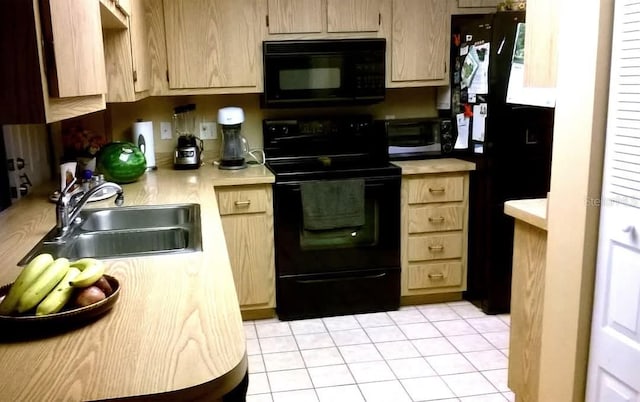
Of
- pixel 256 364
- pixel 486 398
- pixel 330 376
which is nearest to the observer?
pixel 486 398

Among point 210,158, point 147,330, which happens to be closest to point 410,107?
point 210,158

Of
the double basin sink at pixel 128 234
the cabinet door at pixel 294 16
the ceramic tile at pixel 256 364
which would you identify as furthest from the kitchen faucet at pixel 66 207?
the cabinet door at pixel 294 16

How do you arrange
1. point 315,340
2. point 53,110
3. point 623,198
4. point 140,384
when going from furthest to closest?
point 315,340 → point 623,198 → point 53,110 → point 140,384

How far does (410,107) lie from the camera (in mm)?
3838

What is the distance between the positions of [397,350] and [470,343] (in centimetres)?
39

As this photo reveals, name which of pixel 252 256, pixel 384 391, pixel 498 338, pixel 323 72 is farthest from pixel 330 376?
pixel 323 72

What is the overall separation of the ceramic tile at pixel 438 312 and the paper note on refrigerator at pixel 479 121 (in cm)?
102

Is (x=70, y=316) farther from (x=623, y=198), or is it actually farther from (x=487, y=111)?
(x=487, y=111)

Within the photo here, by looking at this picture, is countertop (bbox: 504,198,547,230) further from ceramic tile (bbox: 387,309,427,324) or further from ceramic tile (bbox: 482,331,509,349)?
ceramic tile (bbox: 387,309,427,324)

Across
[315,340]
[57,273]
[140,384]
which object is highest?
[57,273]

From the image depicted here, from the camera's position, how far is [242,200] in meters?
3.13

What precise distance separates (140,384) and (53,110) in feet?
1.85

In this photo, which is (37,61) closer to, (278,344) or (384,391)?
(384,391)

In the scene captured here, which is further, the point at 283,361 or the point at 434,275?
the point at 434,275
